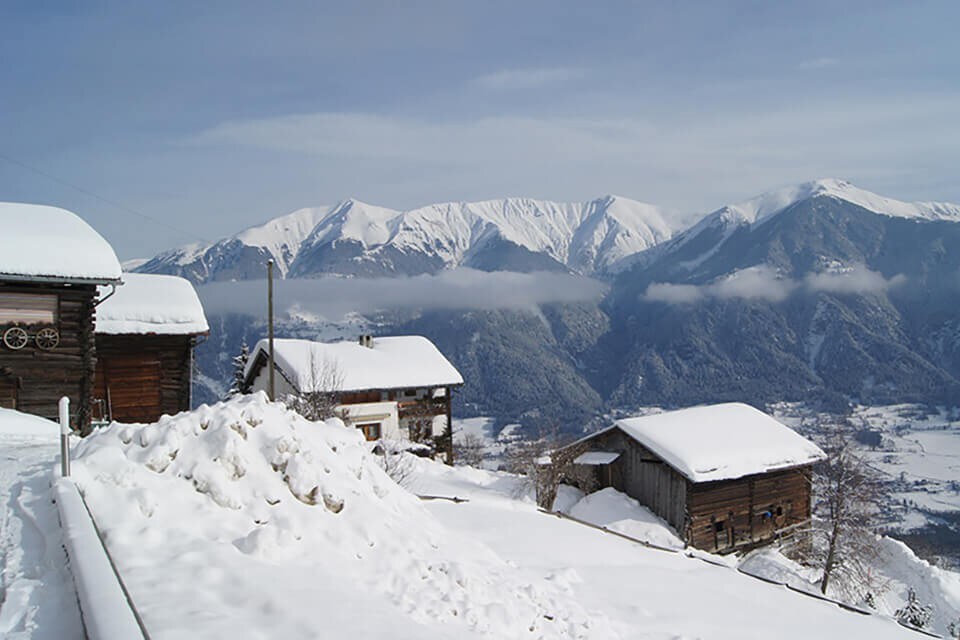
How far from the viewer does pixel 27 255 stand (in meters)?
19.0

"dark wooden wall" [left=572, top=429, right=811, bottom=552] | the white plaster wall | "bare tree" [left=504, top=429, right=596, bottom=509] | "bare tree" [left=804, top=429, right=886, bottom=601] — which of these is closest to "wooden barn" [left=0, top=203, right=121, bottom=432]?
"bare tree" [left=504, top=429, right=596, bottom=509]

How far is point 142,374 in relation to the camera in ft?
88.5

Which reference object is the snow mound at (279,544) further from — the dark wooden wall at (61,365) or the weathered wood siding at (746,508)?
the weathered wood siding at (746,508)

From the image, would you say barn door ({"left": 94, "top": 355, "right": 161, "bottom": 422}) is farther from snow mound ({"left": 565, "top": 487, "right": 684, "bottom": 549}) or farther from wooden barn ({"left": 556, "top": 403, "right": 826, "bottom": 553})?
wooden barn ({"left": 556, "top": 403, "right": 826, "bottom": 553})

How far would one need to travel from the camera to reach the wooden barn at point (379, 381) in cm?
4072

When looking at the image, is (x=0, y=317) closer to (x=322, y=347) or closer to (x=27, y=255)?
(x=27, y=255)

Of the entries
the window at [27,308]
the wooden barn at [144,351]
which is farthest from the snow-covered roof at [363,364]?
the window at [27,308]

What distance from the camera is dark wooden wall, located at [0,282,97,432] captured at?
64.4ft

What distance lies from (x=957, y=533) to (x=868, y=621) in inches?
4890

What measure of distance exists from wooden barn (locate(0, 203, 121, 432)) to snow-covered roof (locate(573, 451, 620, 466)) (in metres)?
22.9

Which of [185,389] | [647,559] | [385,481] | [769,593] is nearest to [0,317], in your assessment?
[185,389]

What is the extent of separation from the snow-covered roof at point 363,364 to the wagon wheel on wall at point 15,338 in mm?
Answer: 18489

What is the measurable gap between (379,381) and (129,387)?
16886mm

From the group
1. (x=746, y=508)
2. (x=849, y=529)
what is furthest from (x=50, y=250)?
(x=746, y=508)
